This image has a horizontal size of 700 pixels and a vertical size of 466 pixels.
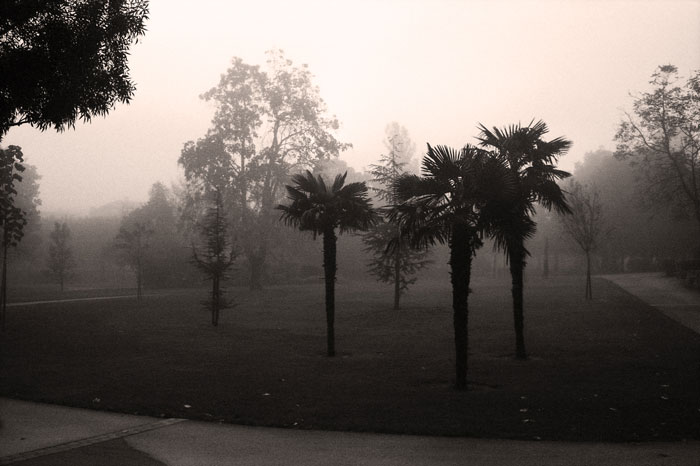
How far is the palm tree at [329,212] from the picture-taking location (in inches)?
741

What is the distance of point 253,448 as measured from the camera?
948cm

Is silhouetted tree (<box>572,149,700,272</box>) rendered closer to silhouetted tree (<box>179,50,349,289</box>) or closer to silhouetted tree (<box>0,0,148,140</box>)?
silhouetted tree (<box>179,50,349,289</box>)

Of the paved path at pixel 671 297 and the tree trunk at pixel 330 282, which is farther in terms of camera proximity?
the paved path at pixel 671 297

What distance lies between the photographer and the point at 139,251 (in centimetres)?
4656

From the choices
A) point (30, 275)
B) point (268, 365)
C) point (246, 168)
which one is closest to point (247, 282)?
point (246, 168)

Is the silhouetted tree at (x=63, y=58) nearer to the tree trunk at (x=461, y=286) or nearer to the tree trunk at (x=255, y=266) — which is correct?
the tree trunk at (x=461, y=286)

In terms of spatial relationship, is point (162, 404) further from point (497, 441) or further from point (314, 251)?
point (314, 251)

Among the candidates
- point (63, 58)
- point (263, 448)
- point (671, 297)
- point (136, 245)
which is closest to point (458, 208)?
point (263, 448)

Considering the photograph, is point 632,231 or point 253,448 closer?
point 253,448

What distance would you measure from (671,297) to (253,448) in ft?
101

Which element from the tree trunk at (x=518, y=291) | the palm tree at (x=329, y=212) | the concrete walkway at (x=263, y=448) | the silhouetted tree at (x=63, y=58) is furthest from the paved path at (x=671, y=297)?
the silhouetted tree at (x=63, y=58)

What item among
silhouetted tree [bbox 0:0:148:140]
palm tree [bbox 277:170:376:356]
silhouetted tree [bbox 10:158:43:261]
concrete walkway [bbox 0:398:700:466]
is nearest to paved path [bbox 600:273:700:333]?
palm tree [bbox 277:170:376:356]

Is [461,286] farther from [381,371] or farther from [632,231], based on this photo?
[632,231]

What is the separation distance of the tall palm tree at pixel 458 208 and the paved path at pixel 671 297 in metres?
12.8
